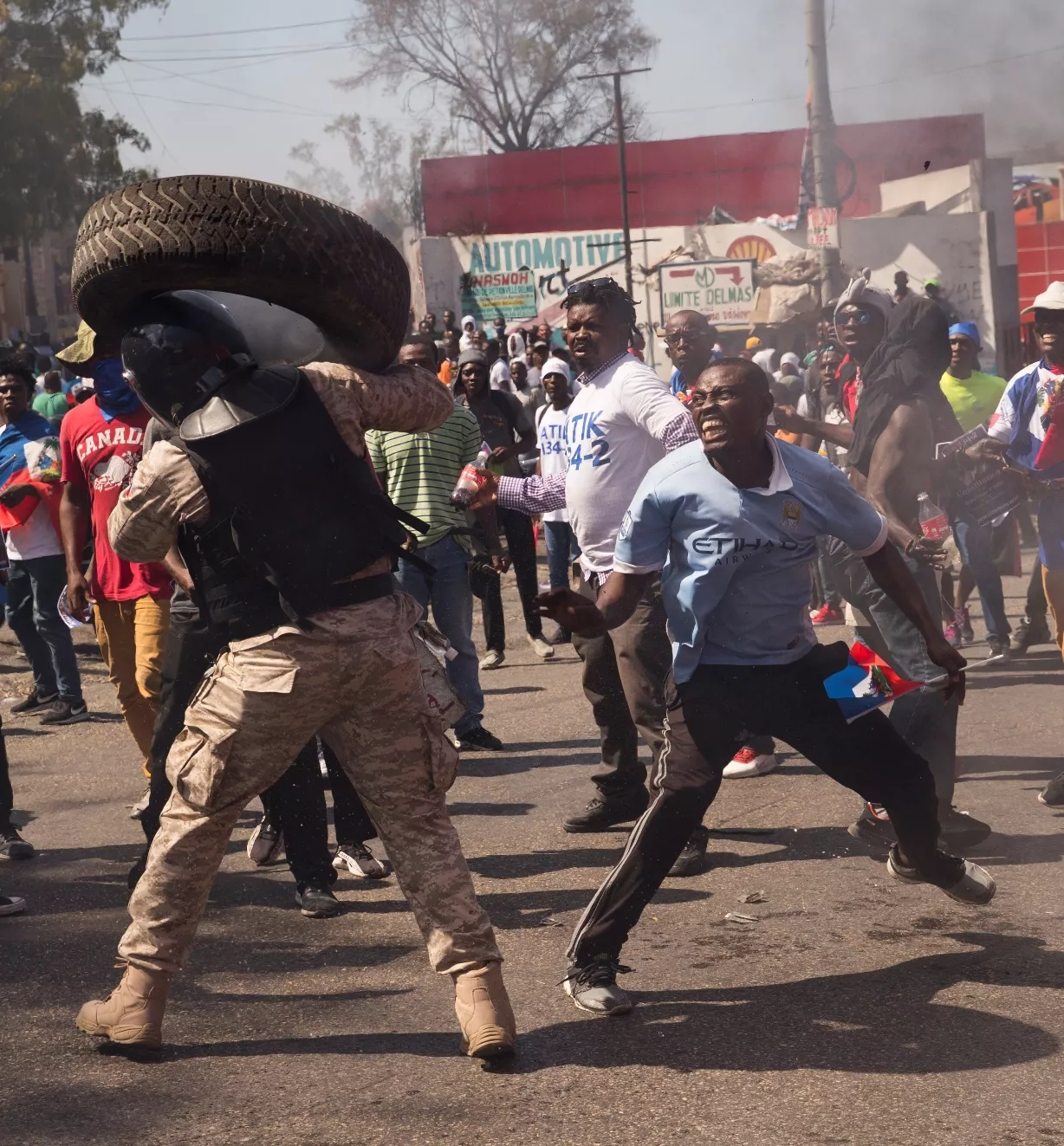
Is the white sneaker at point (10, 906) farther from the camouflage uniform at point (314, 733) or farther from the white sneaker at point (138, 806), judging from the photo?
the camouflage uniform at point (314, 733)


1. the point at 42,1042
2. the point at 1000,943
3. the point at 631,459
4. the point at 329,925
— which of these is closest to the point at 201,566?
the point at 42,1042

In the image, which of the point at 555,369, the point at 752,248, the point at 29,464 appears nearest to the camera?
the point at 29,464

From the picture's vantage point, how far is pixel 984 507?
25.6 ft

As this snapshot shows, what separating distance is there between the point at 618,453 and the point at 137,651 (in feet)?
6.49

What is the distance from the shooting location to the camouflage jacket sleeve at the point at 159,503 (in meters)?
3.88

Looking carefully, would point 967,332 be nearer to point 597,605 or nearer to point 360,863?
point 360,863

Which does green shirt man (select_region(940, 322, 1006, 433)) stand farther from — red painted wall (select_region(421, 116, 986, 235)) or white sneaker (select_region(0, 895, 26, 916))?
red painted wall (select_region(421, 116, 986, 235))

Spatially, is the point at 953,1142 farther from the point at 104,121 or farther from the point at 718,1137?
the point at 104,121

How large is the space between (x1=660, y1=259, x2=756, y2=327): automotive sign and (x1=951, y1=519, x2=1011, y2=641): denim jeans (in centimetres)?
1760

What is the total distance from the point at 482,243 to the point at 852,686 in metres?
30.9

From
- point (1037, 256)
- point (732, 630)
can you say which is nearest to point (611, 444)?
point (732, 630)

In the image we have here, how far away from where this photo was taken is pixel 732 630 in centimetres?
441

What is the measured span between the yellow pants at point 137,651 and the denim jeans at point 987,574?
5.14 metres

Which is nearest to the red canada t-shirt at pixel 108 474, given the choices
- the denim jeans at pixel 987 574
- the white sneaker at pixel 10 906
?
the white sneaker at pixel 10 906
